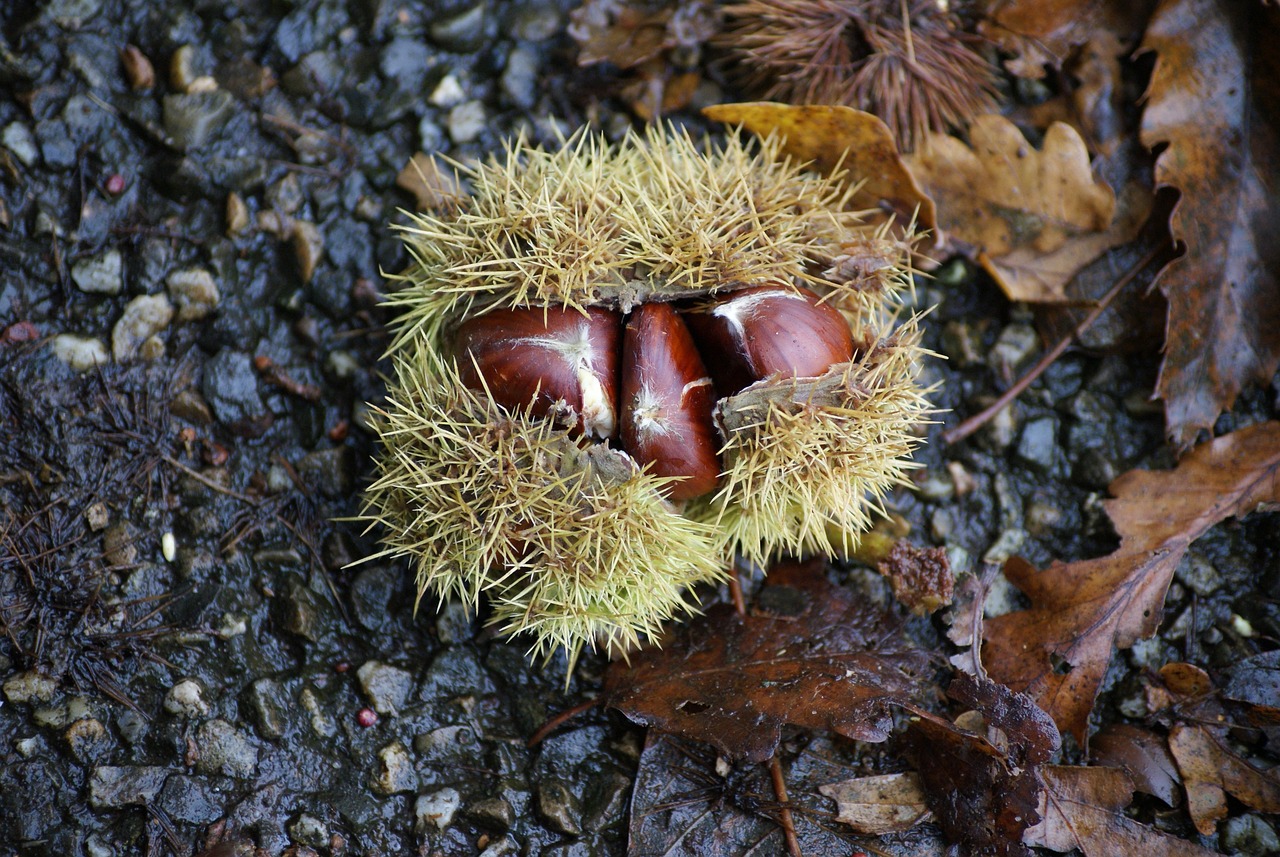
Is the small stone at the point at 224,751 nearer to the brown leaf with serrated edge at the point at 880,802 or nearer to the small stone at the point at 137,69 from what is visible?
the brown leaf with serrated edge at the point at 880,802

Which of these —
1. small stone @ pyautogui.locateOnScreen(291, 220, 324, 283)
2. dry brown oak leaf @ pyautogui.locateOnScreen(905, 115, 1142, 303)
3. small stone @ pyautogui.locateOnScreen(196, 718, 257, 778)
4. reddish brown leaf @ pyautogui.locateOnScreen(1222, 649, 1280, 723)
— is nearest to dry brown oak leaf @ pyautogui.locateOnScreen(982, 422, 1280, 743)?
reddish brown leaf @ pyautogui.locateOnScreen(1222, 649, 1280, 723)

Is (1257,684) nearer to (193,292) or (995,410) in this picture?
(995,410)

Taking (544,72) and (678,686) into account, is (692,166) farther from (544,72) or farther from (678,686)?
(678,686)

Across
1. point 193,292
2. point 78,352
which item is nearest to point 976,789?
point 193,292

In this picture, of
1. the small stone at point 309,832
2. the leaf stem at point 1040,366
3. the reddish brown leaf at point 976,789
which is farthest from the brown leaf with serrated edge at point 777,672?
the small stone at point 309,832

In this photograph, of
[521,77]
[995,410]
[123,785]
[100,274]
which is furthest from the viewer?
[521,77]

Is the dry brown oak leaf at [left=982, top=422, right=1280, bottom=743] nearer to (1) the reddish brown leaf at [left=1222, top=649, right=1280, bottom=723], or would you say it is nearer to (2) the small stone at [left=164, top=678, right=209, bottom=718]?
(1) the reddish brown leaf at [left=1222, top=649, right=1280, bottom=723]
